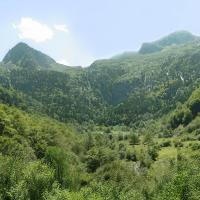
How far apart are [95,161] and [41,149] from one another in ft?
78.8

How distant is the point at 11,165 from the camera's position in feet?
361

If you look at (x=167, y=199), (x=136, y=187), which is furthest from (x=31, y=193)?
(x=136, y=187)

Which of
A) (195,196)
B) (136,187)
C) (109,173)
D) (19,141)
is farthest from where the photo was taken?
(19,141)

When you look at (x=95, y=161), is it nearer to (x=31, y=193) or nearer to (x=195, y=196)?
(x=31, y=193)

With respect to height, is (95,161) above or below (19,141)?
below

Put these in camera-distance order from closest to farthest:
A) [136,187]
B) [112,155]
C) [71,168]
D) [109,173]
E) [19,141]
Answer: [71,168], [136,187], [109,173], [19,141], [112,155]

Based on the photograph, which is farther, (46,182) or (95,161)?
(95,161)

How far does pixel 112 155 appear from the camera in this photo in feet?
627

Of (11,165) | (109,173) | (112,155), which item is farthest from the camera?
(112,155)

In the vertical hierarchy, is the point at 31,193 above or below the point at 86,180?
above

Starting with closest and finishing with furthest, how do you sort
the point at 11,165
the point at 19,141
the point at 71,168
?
the point at 11,165 → the point at 71,168 → the point at 19,141

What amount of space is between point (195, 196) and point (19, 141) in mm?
105395

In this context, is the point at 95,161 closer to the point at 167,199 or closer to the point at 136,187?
the point at 136,187

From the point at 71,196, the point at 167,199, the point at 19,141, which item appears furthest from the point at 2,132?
the point at 167,199
